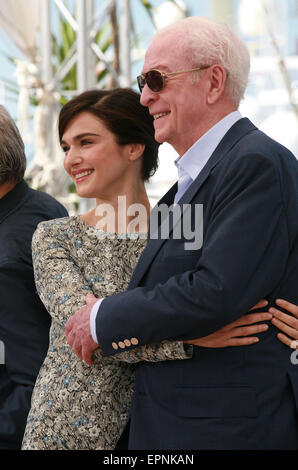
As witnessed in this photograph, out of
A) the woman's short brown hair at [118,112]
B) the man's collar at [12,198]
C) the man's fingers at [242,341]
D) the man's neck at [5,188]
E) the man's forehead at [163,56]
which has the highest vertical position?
the man's forehead at [163,56]

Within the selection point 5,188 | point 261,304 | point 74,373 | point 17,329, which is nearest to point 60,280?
point 74,373

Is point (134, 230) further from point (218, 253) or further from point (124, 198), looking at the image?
point (218, 253)

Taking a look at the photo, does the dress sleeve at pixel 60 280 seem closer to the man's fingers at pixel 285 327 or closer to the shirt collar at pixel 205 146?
the man's fingers at pixel 285 327

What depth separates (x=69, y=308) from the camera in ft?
5.85

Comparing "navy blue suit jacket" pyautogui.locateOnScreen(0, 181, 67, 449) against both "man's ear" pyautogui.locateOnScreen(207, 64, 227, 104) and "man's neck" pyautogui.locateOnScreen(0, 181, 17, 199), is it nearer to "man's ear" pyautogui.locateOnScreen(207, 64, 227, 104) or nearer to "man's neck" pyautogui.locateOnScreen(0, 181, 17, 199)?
"man's neck" pyautogui.locateOnScreen(0, 181, 17, 199)

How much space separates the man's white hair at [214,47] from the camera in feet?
5.70

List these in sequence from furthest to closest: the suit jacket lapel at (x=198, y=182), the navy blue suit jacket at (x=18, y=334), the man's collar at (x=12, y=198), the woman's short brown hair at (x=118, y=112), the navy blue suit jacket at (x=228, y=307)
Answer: the man's collar at (x=12, y=198)
the navy blue suit jacket at (x=18, y=334)
the woman's short brown hair at (x=118, y=112)
the suit jacket lapel at (x=198, y=182)
the navy blue suit jacket at (x=228, y=307)

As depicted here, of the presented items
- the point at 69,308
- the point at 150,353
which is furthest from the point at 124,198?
the point at 150,353

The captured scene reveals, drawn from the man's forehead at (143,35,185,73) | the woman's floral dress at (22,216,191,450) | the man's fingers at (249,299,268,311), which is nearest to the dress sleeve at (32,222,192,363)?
the woman's floral dress at (22,216,191,450)

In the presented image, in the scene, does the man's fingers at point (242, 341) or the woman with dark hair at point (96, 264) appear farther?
the woman with dark hair at point (96, 264)

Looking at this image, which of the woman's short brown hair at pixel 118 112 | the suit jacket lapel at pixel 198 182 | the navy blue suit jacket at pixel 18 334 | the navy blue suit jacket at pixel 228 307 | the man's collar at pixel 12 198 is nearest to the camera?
the navy blue suit jacket at pixel 228 307

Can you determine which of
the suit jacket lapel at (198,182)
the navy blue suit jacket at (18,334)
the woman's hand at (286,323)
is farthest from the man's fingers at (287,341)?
the navy blue suit jacket at (18,334)

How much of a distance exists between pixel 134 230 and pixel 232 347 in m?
0.55

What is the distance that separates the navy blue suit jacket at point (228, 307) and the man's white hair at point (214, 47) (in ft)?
0.66
